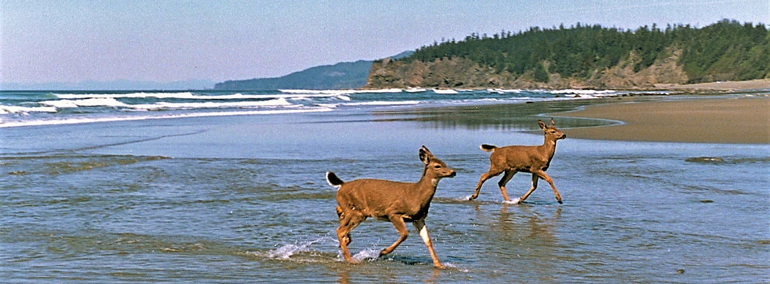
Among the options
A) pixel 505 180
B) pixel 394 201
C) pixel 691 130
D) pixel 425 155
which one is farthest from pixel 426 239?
pixel 691 130

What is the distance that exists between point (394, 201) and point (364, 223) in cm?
234

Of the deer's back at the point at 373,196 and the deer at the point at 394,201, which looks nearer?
the deer at the point at 394,201

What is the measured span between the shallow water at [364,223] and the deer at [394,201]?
32cm

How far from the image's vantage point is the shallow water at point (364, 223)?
296 inches

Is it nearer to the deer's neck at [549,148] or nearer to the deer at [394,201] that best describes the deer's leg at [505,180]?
the deer's neck at [549,148]

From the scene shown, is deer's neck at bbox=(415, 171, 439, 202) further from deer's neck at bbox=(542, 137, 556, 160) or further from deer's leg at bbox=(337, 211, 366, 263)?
deer's neck at bbox=(542, 137, 556, 160)

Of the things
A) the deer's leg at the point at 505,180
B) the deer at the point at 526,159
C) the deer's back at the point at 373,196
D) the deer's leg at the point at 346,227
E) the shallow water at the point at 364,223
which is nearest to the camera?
the shallow water at the point at 364,223

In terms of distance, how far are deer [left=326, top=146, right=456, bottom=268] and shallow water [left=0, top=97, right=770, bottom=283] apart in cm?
32

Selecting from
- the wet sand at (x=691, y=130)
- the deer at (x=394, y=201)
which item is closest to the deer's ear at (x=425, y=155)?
the deer at (x=394, y=201)

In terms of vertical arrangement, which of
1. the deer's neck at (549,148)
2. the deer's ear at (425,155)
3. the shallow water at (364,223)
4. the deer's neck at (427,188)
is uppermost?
the deer's ear at (425,155)

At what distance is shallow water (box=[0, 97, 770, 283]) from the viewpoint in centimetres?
751

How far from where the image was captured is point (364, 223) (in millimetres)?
10008

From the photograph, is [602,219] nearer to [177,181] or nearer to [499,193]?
[499,193]

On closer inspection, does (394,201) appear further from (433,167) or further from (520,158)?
(520,158)
